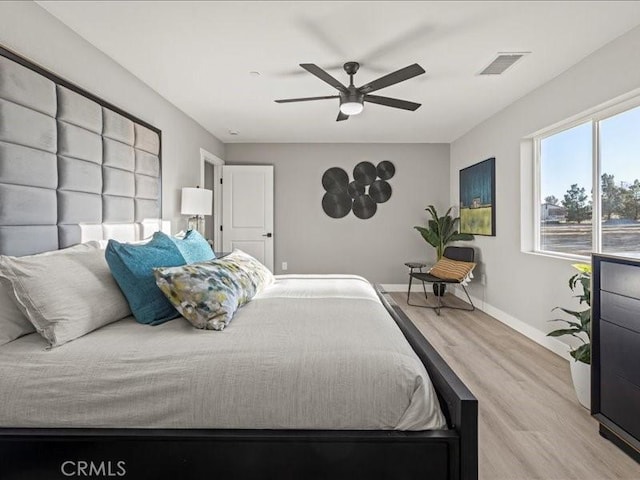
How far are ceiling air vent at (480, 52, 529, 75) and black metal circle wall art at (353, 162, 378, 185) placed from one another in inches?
Result: 115

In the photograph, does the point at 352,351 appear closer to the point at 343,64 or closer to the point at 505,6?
the point at 505,6

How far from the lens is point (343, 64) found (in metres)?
3.09

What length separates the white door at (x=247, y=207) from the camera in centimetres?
600

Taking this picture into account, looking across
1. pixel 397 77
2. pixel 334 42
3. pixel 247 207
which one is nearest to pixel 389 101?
pixel 397 77

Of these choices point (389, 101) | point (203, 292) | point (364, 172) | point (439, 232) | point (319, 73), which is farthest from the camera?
point (364, 172)

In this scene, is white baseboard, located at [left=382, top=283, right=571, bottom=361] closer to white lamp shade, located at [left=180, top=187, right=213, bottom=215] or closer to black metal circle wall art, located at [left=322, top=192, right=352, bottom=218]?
black metal circle wall art, located at [left=322, top=192, right=352, bottom=218]

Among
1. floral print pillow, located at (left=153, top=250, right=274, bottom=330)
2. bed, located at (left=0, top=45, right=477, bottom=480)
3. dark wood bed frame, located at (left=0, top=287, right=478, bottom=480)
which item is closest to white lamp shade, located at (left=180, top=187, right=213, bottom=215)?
floral print pillow, located at (left=153, top=250, right=274, bottom=330)

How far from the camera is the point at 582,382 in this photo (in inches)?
93.7

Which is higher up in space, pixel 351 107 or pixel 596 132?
pixel 351 107

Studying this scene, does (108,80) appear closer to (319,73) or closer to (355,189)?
(319,73)

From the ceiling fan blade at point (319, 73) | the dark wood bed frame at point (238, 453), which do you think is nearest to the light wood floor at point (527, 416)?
the dark wood bed frame at point (238, 453)

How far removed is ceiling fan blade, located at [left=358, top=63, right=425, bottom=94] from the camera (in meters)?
2.63

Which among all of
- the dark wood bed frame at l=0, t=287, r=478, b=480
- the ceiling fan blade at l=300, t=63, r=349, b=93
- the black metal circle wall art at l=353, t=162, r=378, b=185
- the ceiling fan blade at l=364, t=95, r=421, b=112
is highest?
the ceiling fan blade at l=300, t=63, r=349, b=93

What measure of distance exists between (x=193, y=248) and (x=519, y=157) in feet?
11.0
